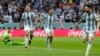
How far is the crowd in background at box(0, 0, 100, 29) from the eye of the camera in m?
47.2

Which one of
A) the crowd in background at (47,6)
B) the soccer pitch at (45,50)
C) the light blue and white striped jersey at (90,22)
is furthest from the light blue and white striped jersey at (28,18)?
the crowd in background at (47,6)

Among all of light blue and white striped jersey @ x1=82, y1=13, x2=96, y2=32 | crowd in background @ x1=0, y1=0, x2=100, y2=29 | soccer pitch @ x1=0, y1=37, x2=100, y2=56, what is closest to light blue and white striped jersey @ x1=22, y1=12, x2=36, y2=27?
soccer pitch @ x1=0, y1=37, x2=100, y2=56

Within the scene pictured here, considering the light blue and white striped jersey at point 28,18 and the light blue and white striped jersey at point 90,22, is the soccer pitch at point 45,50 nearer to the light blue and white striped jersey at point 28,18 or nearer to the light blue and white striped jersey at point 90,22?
the light blue and white striped jersey at point 28,18

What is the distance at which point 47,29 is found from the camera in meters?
26.8

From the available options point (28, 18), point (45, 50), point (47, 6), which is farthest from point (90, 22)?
point (47, 6)

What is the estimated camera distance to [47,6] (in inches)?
1950

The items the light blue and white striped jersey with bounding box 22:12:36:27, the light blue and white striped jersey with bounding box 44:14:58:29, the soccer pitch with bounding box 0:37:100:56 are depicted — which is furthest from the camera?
the light blue and white striped jersey with bounding box 22:12:36:27

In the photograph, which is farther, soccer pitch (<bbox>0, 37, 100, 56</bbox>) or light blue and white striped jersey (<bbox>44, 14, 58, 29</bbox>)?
light blue and white striped jersey (<bbox>44, 14, 58, 29</bbox>)

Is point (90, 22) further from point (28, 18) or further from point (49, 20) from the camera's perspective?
point (28, 18)

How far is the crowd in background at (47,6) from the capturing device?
155 feet

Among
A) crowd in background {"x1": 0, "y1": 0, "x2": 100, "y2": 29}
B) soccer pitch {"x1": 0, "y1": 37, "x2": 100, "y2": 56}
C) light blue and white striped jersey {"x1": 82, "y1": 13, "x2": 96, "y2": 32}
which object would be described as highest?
crowd in background {"x1": 0, "y1": 0, "x2": 100, "y2": 29}

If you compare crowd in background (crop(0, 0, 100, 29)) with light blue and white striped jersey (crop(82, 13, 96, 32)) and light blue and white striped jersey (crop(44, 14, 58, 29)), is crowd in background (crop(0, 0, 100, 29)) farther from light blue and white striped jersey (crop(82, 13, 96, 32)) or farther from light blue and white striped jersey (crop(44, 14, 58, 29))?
light blue and white striped jersey (crop(82, 13, 96, 32))

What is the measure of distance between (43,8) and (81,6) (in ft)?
13.7

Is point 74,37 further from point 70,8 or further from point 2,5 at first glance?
point 2,5
